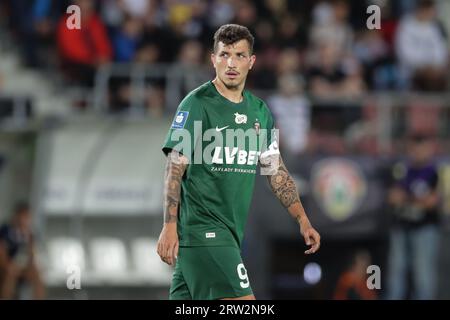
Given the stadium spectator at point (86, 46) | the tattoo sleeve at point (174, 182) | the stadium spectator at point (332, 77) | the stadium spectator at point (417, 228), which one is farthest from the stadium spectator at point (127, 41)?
the tattoo sleeve at point (174, 182)

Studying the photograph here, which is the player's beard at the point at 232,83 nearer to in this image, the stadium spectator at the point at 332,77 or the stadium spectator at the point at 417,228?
the stadium spectator at the point at 417,228

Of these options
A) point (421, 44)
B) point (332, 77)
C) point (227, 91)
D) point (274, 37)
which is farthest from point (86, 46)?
point (227, 91)

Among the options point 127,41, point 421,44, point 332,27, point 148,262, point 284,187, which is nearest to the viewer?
point 284,187

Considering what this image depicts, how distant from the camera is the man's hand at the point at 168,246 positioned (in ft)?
25.9

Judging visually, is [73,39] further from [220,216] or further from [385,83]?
[220,216]

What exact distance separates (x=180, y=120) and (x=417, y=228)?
339 inches

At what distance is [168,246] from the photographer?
26.0 feet

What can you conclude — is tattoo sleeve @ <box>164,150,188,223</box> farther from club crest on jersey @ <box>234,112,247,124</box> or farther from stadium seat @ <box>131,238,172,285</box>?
stadium seat @ <box>131,238,172,285</box>

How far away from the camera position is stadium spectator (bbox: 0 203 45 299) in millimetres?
16203

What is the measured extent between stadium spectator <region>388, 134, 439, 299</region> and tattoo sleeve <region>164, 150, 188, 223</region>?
8515mm

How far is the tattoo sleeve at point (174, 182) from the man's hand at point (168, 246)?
139 mm

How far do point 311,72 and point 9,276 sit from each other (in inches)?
184

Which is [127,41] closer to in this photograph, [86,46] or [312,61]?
[86,46]
